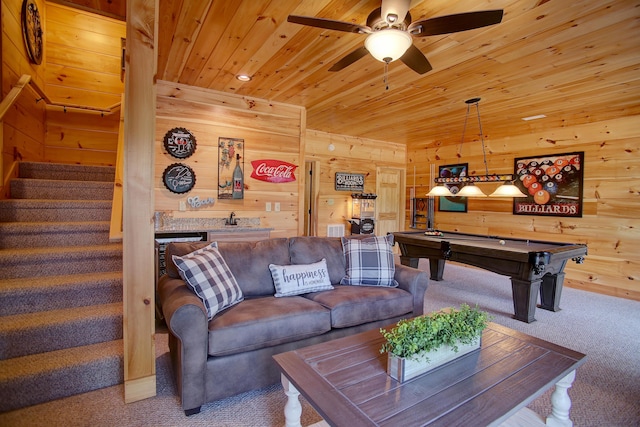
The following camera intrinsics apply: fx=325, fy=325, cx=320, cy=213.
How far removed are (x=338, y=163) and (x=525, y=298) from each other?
3.99 metres

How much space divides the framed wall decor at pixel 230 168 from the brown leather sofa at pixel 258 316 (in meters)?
1.60

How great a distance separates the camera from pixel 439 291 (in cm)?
456

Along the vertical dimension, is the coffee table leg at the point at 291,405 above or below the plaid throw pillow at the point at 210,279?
below

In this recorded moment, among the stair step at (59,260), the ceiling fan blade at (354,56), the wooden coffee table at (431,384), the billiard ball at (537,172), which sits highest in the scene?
the ceiling fan blade at (354,56)

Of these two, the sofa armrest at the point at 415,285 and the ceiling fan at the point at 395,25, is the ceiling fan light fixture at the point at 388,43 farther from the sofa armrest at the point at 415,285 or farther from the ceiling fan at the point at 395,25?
the sofa armrest at the point at 415,285

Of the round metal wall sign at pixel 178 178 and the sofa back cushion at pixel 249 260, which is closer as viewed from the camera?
the sofa back cushion at pixel 249 260

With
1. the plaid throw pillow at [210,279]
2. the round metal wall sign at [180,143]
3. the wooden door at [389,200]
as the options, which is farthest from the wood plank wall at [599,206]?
the plaid throw pillow at [210,279]

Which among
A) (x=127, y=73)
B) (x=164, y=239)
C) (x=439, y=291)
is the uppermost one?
(x=127, y=73)

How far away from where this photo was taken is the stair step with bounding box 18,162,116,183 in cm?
343

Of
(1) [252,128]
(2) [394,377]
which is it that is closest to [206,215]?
(1) [252,128]

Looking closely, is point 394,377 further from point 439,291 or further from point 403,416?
point 439,291

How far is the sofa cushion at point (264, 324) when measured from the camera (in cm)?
193

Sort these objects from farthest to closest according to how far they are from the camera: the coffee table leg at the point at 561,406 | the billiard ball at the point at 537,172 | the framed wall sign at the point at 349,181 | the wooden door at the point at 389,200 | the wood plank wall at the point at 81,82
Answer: the wooden door at the point at 389,200 < the framed wall sign at the point at 349,181 < the billiard ball at the point at 537,172 < the wood plank wall at the point at 81,82 < the coffee table leg at the point at 561,406

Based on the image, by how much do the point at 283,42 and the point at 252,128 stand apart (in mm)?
1707
